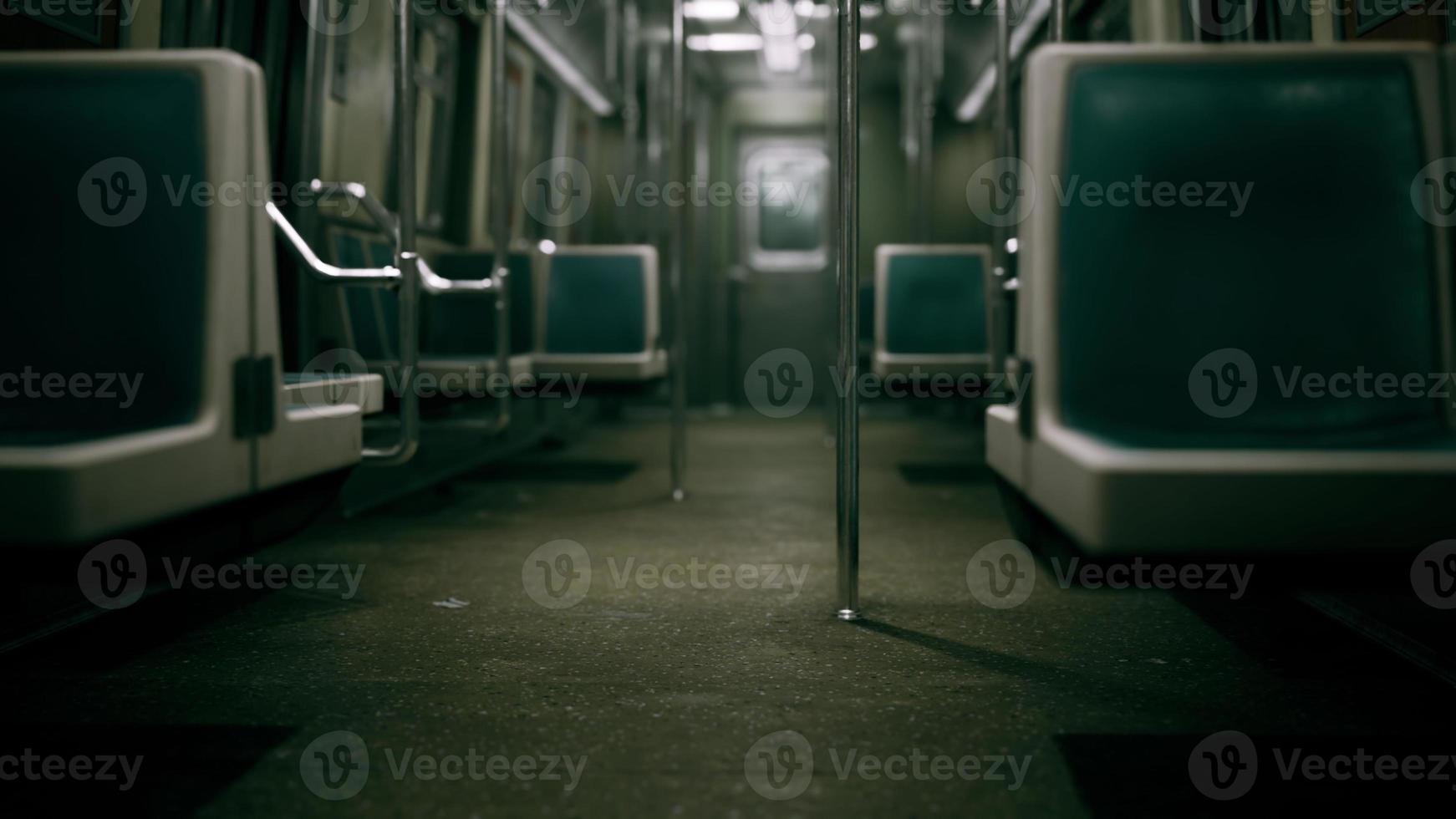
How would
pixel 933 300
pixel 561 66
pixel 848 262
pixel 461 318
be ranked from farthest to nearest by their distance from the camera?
pixel 561 66 → pixel 933 300 → pixel 461 318 → pixel 848 262

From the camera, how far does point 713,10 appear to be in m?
7.27

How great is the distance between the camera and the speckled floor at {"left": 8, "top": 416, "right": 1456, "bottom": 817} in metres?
1.43

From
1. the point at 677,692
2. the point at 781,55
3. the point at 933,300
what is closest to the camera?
the point at 677,692

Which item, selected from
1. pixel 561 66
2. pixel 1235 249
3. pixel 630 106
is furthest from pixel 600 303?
pixel 1235 249

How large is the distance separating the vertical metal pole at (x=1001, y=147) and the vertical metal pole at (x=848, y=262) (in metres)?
0.42

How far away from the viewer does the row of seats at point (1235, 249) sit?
5.34 ft

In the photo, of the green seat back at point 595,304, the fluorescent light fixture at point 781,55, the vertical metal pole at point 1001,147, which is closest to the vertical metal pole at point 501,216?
the green seat back at point 595,304

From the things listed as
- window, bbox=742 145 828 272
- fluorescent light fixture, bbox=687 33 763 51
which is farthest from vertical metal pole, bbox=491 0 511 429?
window, bbox=742 145 828 272

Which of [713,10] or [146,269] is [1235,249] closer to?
[146,269]

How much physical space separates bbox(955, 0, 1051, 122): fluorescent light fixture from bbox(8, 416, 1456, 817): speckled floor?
2917 mm

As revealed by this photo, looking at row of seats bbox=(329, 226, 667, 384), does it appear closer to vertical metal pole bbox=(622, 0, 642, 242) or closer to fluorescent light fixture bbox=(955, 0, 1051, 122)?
vertical metal pole bbox=(622, 0, 642, 242)

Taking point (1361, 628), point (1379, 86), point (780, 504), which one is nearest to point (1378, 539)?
point (1379, 86)

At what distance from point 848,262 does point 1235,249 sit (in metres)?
0.77

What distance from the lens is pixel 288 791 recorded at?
1.43 m
